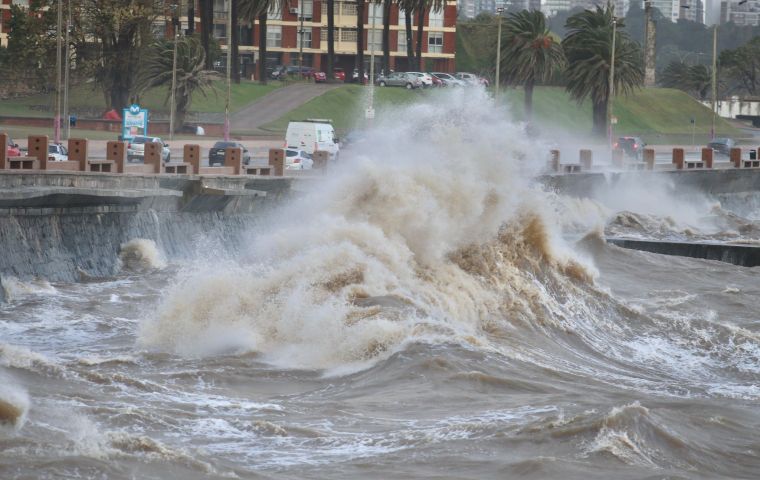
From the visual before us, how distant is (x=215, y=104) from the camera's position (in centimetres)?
7069

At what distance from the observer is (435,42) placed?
99438 millimetres

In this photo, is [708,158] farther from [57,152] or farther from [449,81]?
[57,152]

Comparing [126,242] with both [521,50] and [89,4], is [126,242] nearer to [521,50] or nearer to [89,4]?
[89,4]

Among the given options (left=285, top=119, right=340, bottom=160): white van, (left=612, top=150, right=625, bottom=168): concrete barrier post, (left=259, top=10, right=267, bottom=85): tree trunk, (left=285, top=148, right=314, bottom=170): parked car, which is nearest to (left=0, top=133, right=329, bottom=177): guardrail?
(left=285, top=148, right=314, bottom=170): parked car

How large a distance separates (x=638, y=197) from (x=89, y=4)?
86.4 feet

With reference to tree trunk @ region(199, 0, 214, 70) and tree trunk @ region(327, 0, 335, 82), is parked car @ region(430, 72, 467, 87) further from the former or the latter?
tree trunk @ region(199, 0, 214, 70)

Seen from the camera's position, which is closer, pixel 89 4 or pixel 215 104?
pixel 89 4

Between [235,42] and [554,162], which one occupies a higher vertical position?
[235,42]

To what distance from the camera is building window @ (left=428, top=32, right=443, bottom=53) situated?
3910 inches

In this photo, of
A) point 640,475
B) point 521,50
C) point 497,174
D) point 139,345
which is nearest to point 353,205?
point 497,174

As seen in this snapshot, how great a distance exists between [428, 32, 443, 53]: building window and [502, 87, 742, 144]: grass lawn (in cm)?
1203

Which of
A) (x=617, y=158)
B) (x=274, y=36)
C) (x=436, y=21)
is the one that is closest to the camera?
(x=617, y=158)

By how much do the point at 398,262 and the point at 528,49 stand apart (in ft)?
163

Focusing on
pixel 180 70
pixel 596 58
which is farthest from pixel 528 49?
A: pixel 180 70
